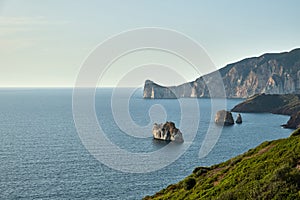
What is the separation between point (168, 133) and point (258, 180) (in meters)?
97.1

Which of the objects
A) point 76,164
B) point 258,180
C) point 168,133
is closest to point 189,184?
point 258,180

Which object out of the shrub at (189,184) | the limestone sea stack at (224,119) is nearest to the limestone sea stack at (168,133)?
the limestone sea stack at (224,119)

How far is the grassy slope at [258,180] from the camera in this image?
760 inches

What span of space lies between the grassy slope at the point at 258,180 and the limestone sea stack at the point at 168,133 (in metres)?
79.1

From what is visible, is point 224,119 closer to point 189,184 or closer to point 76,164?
point 76,164

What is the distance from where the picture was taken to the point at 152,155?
96.3m

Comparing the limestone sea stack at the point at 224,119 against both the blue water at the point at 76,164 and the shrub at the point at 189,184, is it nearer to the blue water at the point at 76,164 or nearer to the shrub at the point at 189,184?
the blue water at the point at 76,164

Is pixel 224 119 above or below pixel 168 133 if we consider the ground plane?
above

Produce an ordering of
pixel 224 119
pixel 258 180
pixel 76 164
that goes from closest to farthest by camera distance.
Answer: pixel 258 180 → pixel 76 164 → pixel 224 119

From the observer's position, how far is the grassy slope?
19.3m

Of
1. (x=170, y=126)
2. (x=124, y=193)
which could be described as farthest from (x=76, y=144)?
(x=124, y=193)

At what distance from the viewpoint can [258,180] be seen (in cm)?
2309

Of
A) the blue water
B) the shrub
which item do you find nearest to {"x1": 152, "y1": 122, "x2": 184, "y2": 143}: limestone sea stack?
the blue water

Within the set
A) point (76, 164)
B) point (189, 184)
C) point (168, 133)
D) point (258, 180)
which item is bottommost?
point (76, 164)
